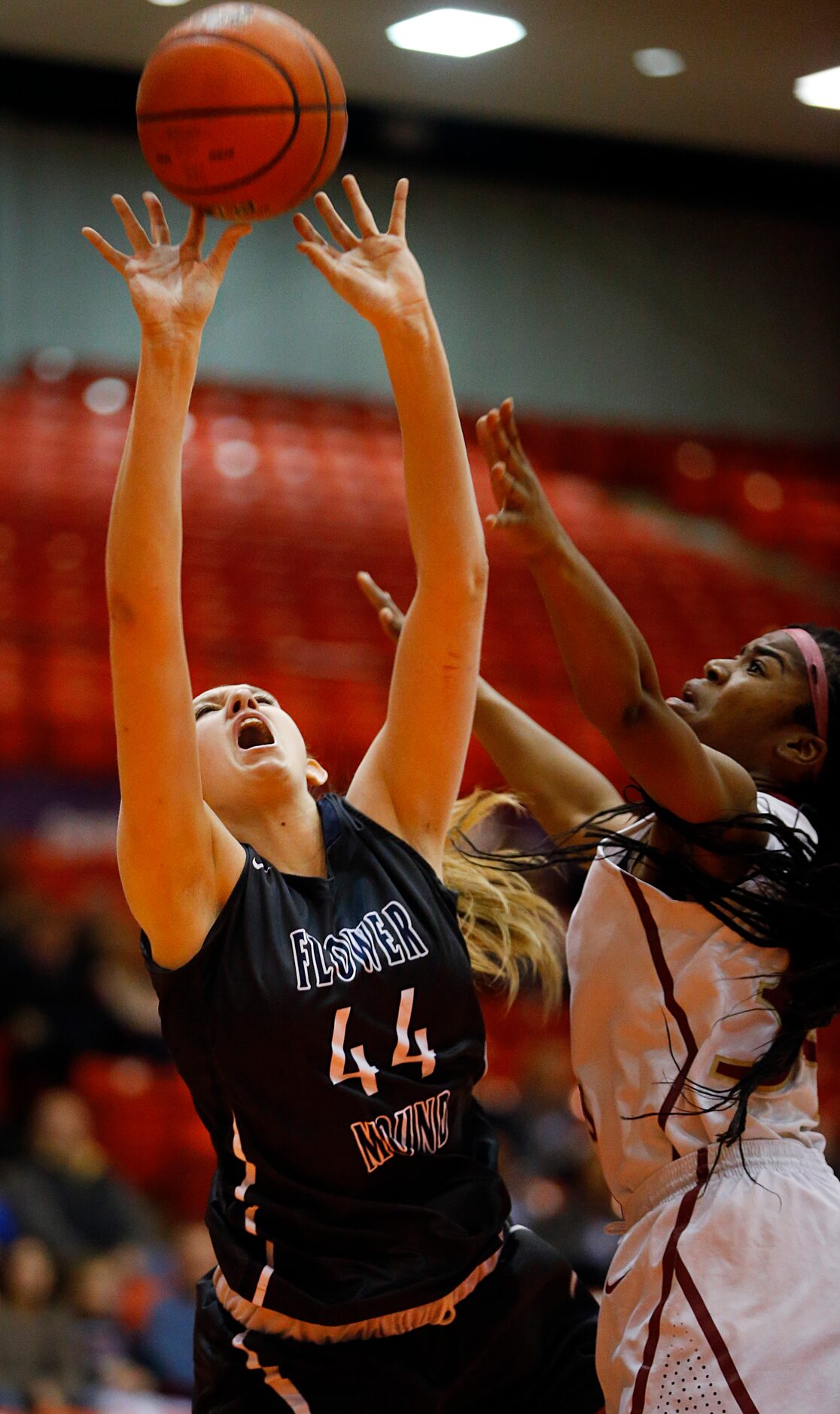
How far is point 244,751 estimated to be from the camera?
2035 mm

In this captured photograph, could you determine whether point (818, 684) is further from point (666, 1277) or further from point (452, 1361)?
point (452, 1361)

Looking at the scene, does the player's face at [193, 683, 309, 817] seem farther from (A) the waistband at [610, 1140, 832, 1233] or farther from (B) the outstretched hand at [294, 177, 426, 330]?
(A) the waistband at [610, 1140, 832, 1233]

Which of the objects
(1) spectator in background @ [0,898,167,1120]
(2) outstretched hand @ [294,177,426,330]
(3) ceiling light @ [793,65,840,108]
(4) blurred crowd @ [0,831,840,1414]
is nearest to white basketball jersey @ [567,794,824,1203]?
(2) outstretched hand @ [294,177,426,330]

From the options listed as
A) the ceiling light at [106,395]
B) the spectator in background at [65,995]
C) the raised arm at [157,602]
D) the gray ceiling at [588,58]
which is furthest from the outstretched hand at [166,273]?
the ceiling light at [106,395]

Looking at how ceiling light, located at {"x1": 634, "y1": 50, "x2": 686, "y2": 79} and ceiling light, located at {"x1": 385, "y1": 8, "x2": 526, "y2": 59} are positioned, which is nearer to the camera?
ceiling light, located at {"x1": 385, "y1": 8, "x2": 526, "y2": 59}

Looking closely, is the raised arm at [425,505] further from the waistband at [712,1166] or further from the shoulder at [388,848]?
the waistband at [712,1166]

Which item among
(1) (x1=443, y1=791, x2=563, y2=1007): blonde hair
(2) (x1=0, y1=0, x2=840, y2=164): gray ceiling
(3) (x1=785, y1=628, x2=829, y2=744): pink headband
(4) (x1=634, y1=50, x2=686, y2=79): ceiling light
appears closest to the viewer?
(3) (x1=785, y1=628, x2=829, y2=744): pink headband

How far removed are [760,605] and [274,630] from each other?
3397mm

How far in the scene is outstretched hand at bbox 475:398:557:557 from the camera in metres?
2.03

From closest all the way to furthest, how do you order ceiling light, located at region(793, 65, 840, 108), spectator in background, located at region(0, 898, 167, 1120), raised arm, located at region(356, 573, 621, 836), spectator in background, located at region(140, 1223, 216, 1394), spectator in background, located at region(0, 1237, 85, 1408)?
raised arm, located at region(356, 573, 621, 836) < spectator in background, located at region(0, 1237, 85, 1408) < spectator in background, located at region(140, 1223, 216, 1394) < spectator in background, located at region(0, 898, 167, 1120) < ceiling light, located at region(793, 65, 840, 108)

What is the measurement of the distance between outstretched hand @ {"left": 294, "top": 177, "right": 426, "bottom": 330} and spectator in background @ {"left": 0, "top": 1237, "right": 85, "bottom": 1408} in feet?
10.9

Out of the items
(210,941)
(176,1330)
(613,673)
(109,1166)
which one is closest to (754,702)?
(613,673)

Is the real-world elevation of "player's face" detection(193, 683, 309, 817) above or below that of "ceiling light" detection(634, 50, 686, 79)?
below

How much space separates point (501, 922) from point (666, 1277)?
0.60 meters
